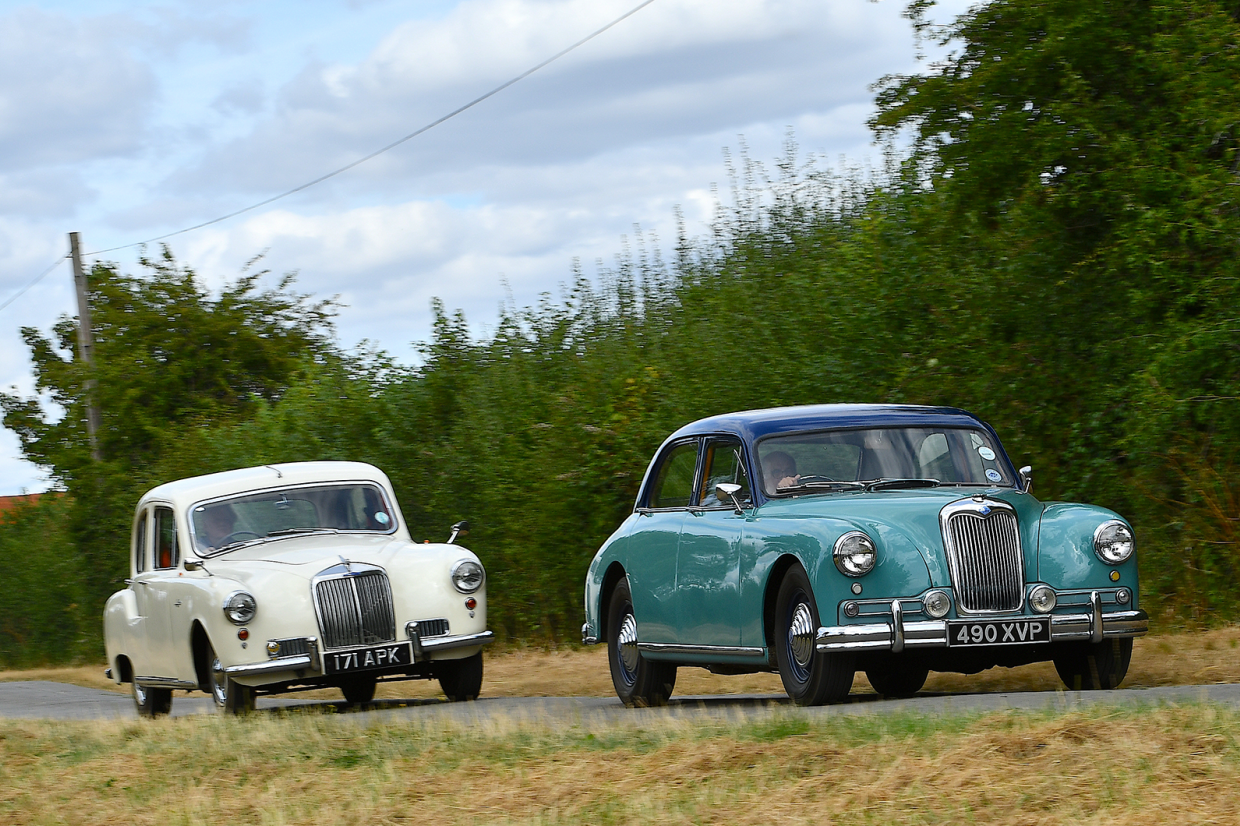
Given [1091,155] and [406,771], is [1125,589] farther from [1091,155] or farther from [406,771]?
[1091,155]

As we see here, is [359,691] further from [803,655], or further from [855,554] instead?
[855,554]

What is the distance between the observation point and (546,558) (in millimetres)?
20266

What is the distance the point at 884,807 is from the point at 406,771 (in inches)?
105

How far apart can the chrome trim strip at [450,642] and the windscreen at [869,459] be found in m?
3.62

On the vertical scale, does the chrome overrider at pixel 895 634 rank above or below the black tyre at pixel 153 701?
above

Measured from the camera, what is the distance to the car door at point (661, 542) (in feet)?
35.7

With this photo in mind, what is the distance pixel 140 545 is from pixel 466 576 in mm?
3567

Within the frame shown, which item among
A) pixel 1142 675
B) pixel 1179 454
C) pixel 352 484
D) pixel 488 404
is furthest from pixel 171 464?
pixel 1142 675

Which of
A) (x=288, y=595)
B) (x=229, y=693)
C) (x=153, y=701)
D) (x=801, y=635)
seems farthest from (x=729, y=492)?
(x=153, y=701)

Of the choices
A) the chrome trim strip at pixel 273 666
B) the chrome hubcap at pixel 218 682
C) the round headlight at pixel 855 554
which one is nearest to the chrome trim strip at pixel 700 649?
the round headlight at pixel 855 554

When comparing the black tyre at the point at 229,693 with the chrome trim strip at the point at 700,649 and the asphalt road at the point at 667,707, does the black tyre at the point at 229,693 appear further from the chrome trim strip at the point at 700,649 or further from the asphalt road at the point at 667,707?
the chrome trim strip at the point at 700,649

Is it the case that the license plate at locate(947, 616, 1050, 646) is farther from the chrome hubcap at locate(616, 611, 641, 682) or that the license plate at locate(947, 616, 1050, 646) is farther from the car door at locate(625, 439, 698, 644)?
the chrome hubcap at locate(616, 611, 641, 682)

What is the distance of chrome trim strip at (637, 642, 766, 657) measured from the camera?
9.78 metres

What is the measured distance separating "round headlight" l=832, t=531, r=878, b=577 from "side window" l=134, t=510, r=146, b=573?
7961mm
